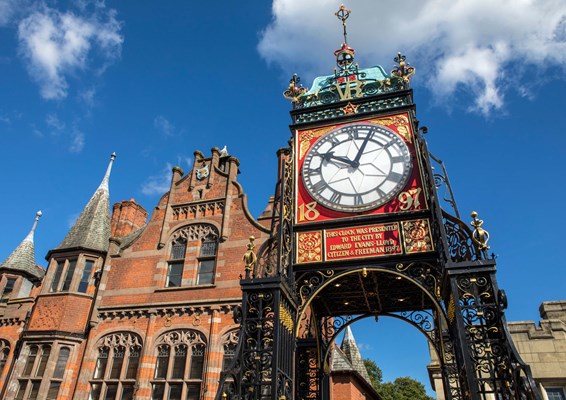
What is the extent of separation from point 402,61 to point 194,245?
10.9 metres

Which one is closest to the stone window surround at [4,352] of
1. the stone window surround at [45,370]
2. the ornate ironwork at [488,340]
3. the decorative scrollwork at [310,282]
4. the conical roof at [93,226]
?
the stone window surround at [45,370]

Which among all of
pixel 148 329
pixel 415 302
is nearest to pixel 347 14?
pixel 415 302

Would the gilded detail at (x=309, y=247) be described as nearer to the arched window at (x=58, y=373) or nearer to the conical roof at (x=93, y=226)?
the arched window at (x=58, y=373)

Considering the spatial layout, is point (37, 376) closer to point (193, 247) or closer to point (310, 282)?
point (193, 247)

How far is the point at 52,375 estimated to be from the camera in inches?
613

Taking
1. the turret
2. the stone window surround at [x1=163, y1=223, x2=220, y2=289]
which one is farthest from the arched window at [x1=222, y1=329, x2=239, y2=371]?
the turret

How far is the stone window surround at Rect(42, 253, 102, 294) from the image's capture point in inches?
690

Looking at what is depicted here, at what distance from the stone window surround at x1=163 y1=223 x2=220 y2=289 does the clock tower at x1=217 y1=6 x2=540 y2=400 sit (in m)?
7.52

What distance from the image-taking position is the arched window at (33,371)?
51.2 feet

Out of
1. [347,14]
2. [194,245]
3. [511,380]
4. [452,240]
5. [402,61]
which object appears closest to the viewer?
[511,380]

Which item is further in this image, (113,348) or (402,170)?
(113,348)

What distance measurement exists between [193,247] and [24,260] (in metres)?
12.7

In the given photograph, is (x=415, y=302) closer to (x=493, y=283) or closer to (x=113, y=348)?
(x=493, y=283)

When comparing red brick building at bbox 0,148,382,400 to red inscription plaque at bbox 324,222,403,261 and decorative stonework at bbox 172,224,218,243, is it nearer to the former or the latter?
decorative stonework at bbox 172,224,218,243
